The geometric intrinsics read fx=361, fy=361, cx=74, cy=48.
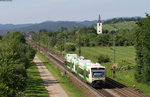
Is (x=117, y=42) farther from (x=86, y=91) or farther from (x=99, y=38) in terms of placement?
(x=86, y=91)

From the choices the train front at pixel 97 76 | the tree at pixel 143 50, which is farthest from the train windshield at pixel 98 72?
the tree at pixel 143 50

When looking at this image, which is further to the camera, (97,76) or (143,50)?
(143,50)

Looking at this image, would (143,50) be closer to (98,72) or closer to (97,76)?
(98,72)

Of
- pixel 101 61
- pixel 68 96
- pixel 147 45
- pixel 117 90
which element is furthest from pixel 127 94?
pixel 101 61

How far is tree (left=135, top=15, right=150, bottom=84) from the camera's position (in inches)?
2365

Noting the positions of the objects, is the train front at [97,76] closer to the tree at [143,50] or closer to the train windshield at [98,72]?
the train windshield at [98,72]

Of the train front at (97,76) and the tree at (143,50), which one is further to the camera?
the tree at (143,50)

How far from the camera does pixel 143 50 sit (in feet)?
202

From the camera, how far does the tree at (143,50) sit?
60.1 meters

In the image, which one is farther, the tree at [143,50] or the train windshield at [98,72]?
the tree at [143,50]

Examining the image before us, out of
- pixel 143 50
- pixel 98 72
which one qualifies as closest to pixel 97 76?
pixel 98 72

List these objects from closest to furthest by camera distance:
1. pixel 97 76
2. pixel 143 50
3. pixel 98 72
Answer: pixel 97 76 < pixel 98 72 < pixel 143 50

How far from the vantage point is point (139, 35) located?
63.6 metres

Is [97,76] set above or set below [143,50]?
below
